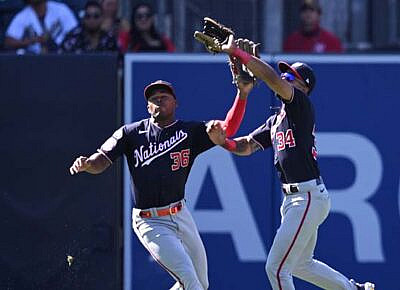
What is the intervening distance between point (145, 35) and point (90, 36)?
54 cm

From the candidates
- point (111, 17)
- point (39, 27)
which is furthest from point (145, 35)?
point (39, 27)

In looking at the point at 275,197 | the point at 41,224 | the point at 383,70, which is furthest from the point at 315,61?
the point at 41,224

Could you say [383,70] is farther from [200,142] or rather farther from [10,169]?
[10,169]

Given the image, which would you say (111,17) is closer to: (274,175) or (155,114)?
(274,175)

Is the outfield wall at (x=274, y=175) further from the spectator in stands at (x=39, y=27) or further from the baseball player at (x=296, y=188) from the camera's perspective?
the spectator in stands at (x=39, y=27)

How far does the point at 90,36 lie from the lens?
10.6 metres

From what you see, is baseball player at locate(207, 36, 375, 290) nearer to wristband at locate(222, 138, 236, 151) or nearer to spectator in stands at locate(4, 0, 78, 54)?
wristband at locate(222, 138, 236, 151)

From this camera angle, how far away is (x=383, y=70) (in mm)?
9578

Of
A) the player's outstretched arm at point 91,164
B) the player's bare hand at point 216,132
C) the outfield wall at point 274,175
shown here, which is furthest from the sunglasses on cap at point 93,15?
the player's bare hand at point 216,132

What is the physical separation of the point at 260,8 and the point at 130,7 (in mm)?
1328

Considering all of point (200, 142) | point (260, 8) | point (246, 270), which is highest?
point (260, 8)

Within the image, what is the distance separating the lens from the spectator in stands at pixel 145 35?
35.3ft

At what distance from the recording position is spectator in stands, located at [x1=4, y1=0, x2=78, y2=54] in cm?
1086

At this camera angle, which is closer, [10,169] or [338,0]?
[10,169]
